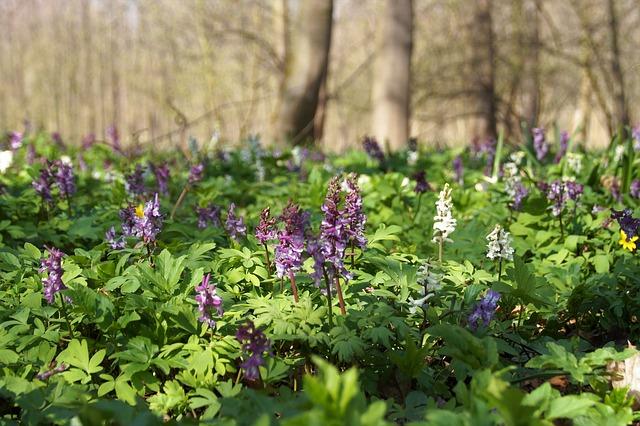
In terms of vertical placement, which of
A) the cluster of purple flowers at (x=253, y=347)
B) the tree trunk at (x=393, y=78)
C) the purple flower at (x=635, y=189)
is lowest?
the cluster of purple flowers at (x=253, y=347)

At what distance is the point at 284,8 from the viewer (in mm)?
15867

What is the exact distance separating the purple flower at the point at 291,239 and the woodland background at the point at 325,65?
3.45 meters

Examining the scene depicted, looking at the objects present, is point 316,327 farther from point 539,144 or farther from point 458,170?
point 539,144

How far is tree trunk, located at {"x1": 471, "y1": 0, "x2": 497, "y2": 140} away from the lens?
14.8 meters

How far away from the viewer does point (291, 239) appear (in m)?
2.44

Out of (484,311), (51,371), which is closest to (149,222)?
(51,371)

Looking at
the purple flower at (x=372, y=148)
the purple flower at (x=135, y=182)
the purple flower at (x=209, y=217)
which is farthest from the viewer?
the purple flower at (x=372, y=148)

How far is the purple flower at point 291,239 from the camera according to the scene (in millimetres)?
2393

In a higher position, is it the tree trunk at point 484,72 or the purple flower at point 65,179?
the tree trunk at point 484,72

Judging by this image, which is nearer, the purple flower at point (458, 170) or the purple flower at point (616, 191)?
the purple flower at point (616, 191)

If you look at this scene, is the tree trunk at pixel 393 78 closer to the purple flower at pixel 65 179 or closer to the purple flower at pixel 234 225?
the purple flower at pixel 65 179

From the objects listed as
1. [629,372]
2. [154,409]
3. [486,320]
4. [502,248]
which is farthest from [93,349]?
[629,372]

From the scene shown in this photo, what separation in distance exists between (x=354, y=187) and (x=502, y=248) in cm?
81

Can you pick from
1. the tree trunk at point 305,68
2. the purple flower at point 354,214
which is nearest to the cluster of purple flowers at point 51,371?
the purple flower at point 354,214
